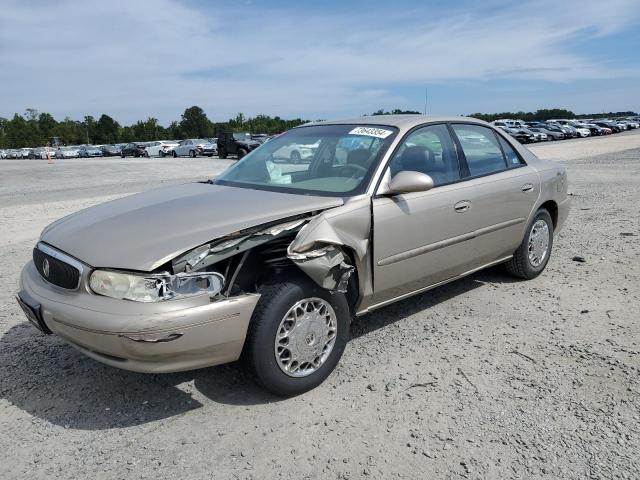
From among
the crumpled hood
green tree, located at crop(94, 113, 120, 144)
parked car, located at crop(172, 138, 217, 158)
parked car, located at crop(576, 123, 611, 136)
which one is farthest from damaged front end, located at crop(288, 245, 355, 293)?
green tree, located at crop(94, 113, 120, 144)

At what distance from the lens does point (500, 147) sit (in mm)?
4871

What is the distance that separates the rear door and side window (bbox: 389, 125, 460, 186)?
5.7 inches

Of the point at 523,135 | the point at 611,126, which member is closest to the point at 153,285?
the point at 523,135

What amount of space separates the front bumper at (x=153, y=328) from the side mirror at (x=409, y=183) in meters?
1.22

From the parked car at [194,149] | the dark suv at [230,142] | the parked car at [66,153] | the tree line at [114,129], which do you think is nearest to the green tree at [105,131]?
the tree line at [114,129]

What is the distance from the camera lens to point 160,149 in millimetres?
41844

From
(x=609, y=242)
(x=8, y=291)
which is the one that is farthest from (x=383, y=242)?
(x=609, y=242)

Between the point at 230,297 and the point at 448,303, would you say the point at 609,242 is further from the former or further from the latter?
the point at 230,297

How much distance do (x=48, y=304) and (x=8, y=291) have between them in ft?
8.56

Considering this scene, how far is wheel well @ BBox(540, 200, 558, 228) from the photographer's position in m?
5.24

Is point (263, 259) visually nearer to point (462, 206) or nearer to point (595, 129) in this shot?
point (462, 206)

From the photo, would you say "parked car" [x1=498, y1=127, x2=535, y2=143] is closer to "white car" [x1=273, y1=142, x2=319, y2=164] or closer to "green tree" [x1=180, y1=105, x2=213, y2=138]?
"white car" [x1=273, y1=142, x2=319, y2=164]

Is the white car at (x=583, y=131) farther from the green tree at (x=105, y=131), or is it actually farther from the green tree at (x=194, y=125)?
the green tree at (x=105, y=131)

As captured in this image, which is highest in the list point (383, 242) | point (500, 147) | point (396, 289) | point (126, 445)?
point (500, 147)
